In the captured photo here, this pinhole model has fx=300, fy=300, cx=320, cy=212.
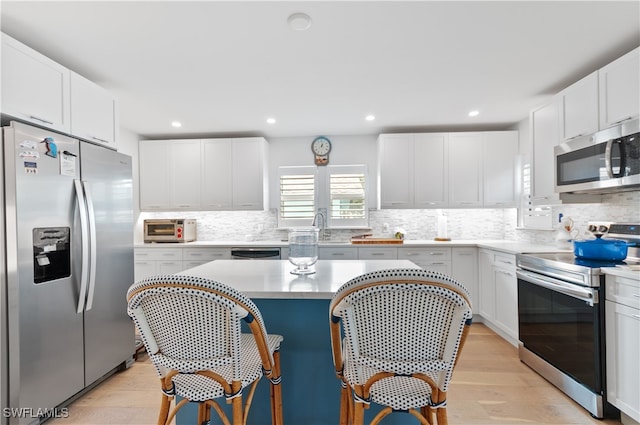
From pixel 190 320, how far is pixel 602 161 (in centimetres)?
280

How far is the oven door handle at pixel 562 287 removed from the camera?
186 centimetres

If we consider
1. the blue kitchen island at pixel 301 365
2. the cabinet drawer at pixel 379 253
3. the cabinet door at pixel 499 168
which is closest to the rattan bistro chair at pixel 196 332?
the blue kitchen island at pixel 301 365

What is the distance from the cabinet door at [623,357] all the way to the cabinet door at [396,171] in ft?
7.63

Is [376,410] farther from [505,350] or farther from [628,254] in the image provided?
[628,254]

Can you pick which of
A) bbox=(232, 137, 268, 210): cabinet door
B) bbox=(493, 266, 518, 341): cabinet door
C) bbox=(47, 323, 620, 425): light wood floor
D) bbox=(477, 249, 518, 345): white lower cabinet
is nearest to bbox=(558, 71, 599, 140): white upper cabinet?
bbox=(477, 249, 518, 345): white lower cabinet

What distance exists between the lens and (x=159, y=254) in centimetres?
381

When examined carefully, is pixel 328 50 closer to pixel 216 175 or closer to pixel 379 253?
pixel 379 253

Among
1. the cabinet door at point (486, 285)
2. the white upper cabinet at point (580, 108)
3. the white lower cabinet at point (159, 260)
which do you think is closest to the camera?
the white upper cabinet at point (580, 108)

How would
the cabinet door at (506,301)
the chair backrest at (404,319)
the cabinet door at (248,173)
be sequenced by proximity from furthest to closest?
the cabinet door at (248,173), the cabinet door at (506,301), the chair backrest at (404,319)

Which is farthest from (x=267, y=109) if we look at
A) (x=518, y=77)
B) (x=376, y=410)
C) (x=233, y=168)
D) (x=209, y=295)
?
(x=376, y=410)

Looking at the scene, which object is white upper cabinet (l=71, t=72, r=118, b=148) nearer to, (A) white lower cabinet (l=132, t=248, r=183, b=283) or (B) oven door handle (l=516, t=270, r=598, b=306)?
(A) white lower cabinet (l=132, t=248, r=183, b=283)

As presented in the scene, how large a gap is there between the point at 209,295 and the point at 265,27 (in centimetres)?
162

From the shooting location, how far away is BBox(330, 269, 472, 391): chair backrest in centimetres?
93

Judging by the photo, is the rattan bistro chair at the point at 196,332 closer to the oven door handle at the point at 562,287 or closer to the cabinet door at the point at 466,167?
the oven door handle at the point at 562,287
